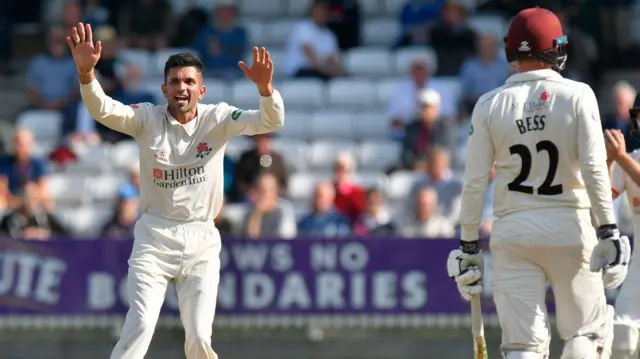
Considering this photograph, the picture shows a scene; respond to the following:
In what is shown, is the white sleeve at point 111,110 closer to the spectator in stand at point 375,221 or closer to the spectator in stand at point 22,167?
the spectator in stand at point 375,221

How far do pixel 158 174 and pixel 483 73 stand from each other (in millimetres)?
7772

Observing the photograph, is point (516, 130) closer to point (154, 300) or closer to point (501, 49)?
point (154, 300)

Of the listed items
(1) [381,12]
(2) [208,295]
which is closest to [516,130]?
(2) [208,295]

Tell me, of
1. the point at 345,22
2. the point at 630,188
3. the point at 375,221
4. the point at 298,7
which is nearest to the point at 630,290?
the point at 630,188

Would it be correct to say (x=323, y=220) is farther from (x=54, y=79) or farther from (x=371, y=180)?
(x=54, y=79)

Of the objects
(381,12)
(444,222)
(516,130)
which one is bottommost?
(444,222)

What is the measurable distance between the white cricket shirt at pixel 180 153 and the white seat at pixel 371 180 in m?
6.14

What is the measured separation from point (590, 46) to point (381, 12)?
3.13 m

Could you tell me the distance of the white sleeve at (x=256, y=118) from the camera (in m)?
8.31

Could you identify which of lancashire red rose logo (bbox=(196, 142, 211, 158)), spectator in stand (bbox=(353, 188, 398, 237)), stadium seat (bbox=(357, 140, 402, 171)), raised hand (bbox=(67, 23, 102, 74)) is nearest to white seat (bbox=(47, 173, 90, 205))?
stadium seat (bbox=(357, 140, 402, 171))

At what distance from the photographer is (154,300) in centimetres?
831

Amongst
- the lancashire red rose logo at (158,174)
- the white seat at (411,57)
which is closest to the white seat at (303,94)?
the white seat at (411,57)

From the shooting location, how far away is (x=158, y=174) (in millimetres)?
8484

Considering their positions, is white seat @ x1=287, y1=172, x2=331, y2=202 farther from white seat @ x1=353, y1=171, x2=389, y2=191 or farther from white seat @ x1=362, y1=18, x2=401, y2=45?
white seat @ x1=362, y1=18, x2=401, y2=45
